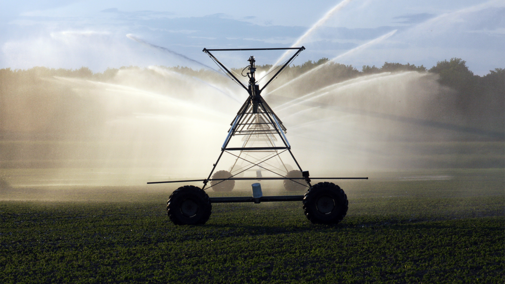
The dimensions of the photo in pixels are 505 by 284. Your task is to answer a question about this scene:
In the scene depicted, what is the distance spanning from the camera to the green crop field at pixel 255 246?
762 cm

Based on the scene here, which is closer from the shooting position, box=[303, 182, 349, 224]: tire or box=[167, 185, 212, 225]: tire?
box=[303, 182, 349, 224]: tire

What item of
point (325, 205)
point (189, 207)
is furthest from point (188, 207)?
point (325, 205)

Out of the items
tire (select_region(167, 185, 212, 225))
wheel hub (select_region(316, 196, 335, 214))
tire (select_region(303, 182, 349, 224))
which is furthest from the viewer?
tire (select_region(167, 185, 212, 225))

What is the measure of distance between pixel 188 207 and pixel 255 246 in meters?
3.35

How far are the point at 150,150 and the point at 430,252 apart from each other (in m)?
63.3

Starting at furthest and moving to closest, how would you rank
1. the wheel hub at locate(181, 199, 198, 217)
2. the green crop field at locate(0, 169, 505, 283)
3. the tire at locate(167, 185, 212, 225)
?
the wheel hub at locate(181, 199, 198, 217)
the tire at locate(167, 185, 212, 225)
the green crop field at locate(0, 169, 505, 283)

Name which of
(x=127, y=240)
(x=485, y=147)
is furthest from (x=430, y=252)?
(x=485, y=147)

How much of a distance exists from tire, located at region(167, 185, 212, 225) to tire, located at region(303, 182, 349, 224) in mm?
2930

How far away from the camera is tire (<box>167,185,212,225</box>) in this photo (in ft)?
39.4

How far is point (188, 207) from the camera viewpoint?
12234 mm

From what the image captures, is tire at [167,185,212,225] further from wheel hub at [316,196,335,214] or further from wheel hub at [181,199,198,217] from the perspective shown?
wheel hub at [316,196,335,214]

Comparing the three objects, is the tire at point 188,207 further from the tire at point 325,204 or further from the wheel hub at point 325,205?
the wheel hub at point 325,205

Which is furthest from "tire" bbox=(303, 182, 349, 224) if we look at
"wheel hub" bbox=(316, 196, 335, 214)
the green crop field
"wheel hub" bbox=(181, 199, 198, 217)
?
"wheel hub" bbox=(181, 199, 198, 217)

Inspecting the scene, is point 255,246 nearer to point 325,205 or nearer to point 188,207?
point 325,205
